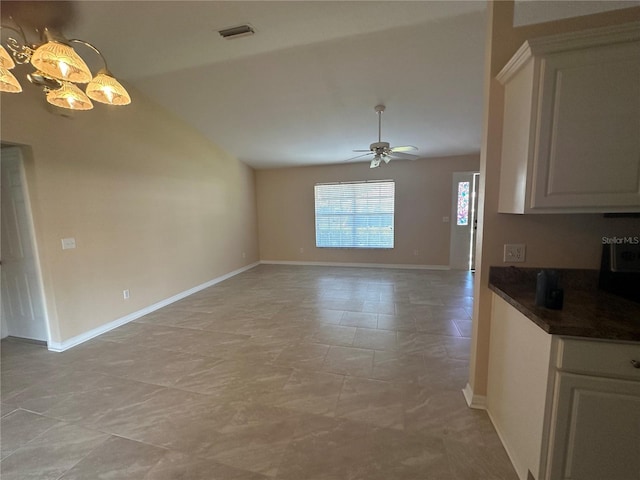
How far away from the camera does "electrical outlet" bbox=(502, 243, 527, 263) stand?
166 cm

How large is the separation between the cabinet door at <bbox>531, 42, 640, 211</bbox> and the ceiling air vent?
2.35 m

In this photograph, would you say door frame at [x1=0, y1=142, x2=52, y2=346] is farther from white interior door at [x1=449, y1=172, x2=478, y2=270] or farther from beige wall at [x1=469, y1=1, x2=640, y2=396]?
white interior door at [x1=449, y1=172, x2=478, y2=270]

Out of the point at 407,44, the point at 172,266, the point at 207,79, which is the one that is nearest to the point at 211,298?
the point at 172,266

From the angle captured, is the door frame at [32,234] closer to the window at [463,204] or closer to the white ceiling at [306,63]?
the white ceiling at [306,63]

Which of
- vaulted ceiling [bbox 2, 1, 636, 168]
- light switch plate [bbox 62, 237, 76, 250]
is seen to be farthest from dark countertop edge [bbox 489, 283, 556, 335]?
light switch plate [bbox 62, 237, 76, 250]

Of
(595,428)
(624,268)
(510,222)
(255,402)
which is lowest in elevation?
(255,402)

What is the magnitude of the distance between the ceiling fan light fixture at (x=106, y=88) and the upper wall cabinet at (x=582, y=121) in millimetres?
2480

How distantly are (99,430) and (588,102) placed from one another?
11.1 feet

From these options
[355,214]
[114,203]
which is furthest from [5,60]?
[355,214]

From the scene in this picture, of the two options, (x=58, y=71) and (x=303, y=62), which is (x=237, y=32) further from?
(x=58, y=71)

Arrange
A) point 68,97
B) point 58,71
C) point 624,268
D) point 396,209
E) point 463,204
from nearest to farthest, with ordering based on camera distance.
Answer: point 624,268 → point 58,71 → point 68,97 → point 463,204 → point 396,209

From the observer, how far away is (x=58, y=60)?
4.80 ft

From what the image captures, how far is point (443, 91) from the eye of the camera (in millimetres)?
3293

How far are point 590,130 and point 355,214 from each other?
205 inches
